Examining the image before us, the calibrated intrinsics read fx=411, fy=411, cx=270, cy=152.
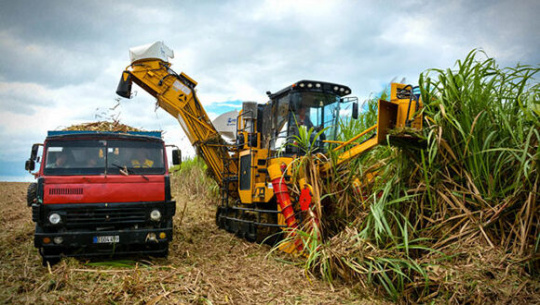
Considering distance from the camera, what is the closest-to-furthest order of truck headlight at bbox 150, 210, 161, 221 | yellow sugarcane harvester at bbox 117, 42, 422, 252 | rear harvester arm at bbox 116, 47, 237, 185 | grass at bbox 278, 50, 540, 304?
1. grass at bbox 278, 50, 540, 304
2. yellow sugarcane harvester at bbox 117, 42, 422, 252
3. truck headlight at bbox 150, 210, 161, 221
4. rear harvester arm at bbox 116, 47, 237, 185

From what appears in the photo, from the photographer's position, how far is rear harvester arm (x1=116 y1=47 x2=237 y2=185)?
9.59m

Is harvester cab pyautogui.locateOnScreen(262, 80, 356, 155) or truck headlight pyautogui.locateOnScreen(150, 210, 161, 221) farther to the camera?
harvester cab pyautogui.locateOnScreen(262, 80, 356, 155)

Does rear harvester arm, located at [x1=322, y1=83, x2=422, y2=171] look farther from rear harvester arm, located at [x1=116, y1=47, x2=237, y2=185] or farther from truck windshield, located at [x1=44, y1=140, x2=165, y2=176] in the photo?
rear harvester arm, located at [x1=116, y1=47, x2=237, y2=185]

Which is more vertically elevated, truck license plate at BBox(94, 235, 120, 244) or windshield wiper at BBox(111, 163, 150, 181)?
windshield wiper at BBox(111, 163, 150, 181)

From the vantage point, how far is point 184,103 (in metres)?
9.83

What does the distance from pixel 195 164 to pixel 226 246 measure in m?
6.95

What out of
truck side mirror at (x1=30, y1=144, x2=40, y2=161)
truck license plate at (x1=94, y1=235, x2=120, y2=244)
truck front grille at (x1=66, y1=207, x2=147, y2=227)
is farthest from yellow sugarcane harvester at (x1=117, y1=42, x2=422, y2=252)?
truck side mirror at (x1=30, y1=144, x2=40, y2=161)

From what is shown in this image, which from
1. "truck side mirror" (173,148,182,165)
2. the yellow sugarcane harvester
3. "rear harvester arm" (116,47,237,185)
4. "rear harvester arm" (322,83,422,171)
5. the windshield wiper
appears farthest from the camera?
"rear harvester arm" (116,47,237,185)

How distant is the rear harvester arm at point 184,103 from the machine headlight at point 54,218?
4.23 meters

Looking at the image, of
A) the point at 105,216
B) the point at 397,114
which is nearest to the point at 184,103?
the point at 105,216

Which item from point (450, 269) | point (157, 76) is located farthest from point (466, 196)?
point (157, 76)

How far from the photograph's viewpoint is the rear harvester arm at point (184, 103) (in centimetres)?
959

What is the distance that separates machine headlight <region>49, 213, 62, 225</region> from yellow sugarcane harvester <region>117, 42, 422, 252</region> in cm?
311

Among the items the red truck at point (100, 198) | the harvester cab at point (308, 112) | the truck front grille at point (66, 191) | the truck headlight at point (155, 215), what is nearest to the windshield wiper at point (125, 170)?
the red truck at point (100, 198)
